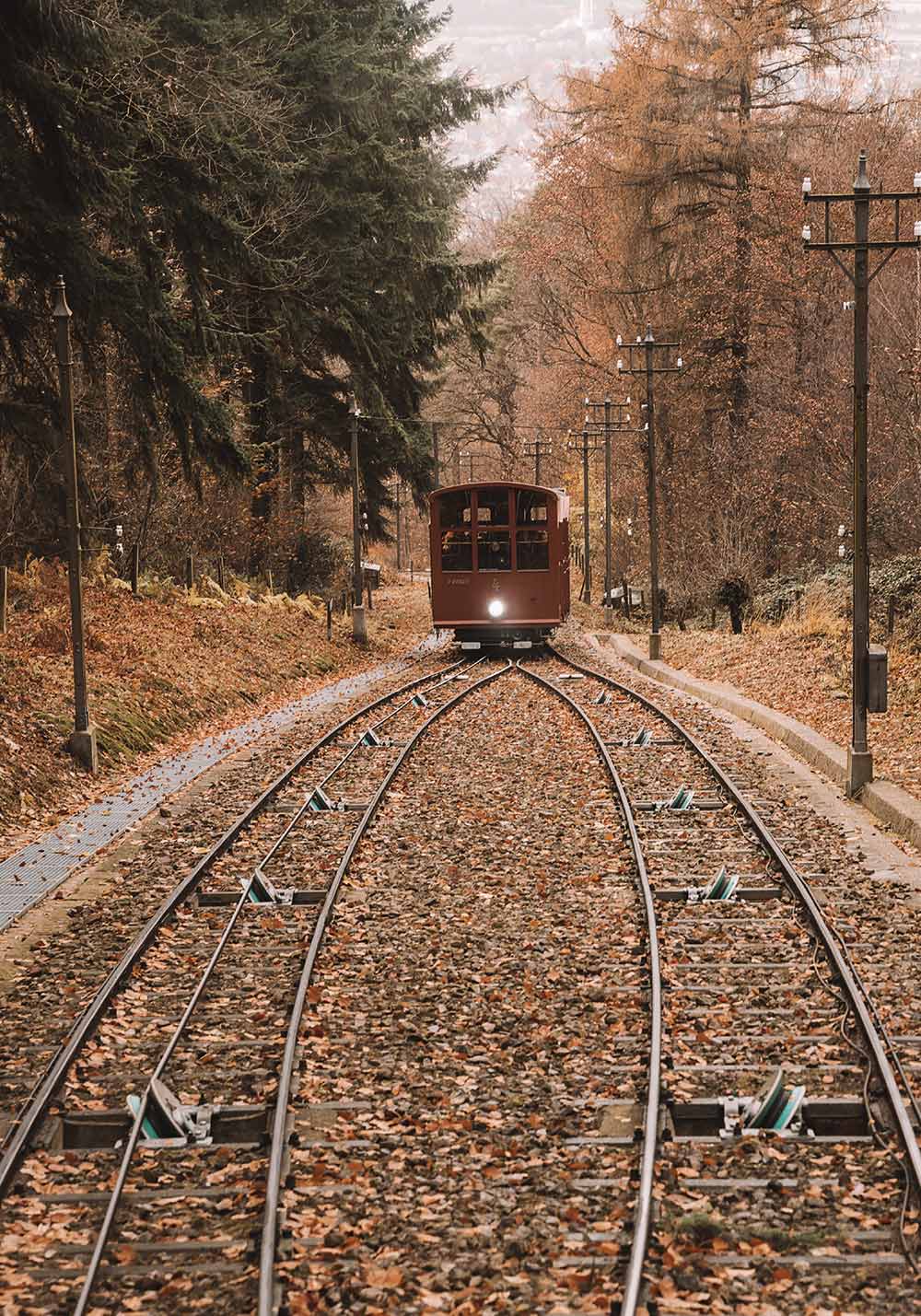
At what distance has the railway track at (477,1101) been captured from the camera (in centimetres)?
523

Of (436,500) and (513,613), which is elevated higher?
(436,500)

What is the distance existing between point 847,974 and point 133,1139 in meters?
4.03

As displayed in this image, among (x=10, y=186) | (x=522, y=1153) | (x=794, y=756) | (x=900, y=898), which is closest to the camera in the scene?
(x=522, y=1153)

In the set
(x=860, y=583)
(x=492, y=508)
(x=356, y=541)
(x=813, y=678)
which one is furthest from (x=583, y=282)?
(x=860, y=583)

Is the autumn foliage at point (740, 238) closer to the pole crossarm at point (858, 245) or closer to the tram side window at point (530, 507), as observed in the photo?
the tram side window at point (530, 507)

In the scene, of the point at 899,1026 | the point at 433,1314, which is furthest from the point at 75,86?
the point at 433,1314

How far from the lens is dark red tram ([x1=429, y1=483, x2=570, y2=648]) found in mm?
29438

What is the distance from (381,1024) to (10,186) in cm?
997

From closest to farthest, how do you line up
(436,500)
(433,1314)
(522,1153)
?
(433,1314) < (522,1153) < (436,500)

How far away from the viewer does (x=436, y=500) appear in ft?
96.7

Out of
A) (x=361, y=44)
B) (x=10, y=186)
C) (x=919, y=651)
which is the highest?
(x=361, y=44)

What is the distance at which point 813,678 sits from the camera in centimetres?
2328

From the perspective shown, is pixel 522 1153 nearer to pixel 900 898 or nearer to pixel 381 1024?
pixel 381 1024

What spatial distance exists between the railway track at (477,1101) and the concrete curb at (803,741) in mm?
1629
